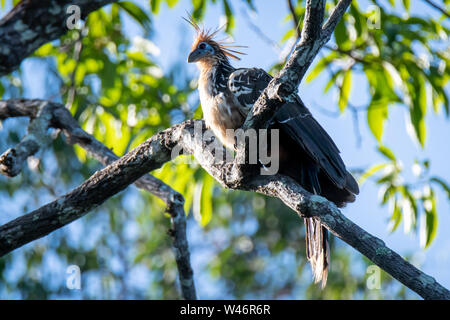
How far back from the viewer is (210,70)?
397 cm

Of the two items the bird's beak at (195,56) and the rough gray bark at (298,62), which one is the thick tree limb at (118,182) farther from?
the bird's beak at (195,56)

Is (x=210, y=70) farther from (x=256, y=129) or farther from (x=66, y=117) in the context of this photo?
(x=256, y=129)

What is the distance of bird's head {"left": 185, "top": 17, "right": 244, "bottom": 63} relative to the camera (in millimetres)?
4270

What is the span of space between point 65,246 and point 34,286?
1.03 m

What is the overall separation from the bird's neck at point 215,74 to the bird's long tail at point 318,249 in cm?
111

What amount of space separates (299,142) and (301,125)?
0.14 metres

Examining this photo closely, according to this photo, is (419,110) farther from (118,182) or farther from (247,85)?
(118,182)

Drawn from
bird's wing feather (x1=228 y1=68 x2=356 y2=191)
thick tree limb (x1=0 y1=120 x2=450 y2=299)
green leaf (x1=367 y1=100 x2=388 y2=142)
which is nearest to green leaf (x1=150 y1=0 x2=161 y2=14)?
bird's wing feather (x1=228 y1=68 x2=356 y2=191)

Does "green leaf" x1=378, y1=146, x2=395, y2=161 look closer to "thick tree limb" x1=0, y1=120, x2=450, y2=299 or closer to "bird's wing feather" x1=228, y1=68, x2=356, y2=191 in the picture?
"bird's wing feather" x1=228, y1=68, x2=356, y2=191

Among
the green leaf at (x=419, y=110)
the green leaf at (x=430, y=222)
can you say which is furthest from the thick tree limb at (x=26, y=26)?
the green leaf at (x=430, y=222)

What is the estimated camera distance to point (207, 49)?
435 cm

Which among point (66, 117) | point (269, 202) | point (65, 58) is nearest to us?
point (66, 117)

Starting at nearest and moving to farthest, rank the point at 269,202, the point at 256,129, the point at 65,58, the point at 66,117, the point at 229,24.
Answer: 1. the point at 256,129
2. the point at 66,117
3. the point at 229,24
4. the point at 65,58
5. the point at 269,202

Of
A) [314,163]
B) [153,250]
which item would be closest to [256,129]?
[314,163]
